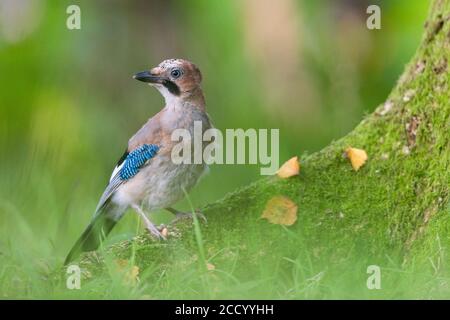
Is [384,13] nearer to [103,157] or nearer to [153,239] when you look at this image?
[103,157]

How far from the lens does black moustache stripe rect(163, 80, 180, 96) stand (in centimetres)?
524

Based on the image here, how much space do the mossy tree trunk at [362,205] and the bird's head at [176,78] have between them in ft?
2.43

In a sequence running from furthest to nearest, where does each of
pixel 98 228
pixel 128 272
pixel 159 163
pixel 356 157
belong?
1. pixel 98 228
2. pixel 159 163
3. pixel 356 157
4. pixel 128 272

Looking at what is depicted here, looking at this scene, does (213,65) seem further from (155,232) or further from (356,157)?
(155,232)

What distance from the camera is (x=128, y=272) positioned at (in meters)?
4.32

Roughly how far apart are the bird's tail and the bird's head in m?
0.75

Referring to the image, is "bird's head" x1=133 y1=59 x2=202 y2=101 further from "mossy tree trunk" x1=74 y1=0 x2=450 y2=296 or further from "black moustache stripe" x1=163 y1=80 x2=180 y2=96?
"mossy tree trunk" x1=74 y1=0 x2=450 y2=296

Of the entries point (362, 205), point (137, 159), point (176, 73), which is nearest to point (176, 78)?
point (176, 73)

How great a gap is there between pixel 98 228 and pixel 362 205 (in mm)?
1564

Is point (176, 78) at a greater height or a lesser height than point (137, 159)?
greater

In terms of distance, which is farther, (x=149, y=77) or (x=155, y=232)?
(x=149, y=77)

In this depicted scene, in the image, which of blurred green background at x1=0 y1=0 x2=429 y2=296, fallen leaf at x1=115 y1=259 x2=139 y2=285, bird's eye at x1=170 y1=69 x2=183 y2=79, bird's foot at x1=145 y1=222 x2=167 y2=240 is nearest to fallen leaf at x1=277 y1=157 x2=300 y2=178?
bird's foot at x1=145 y1=222 x2=167 y2=240

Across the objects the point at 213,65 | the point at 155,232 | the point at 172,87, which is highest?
the point at 213,65

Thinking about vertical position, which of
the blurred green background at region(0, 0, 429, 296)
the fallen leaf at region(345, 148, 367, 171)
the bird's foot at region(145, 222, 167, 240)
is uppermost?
the blurred green background at region(0, 0, 429, 296)
